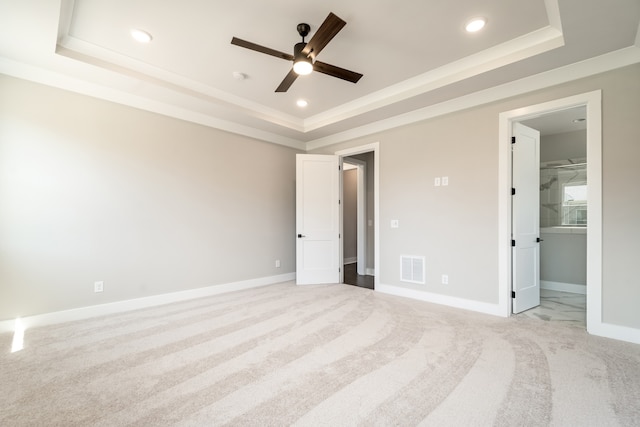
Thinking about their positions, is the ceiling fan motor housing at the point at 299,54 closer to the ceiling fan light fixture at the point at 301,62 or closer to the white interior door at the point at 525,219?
the ceiling fan light fixture at the point at 301,62

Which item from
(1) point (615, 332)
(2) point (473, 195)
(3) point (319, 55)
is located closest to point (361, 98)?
(3) point (319, 55)

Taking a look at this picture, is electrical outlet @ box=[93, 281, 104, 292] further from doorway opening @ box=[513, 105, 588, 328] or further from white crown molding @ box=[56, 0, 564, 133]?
doorway opening @ box=[513, 105, 588, 328]

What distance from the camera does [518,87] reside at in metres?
3.27

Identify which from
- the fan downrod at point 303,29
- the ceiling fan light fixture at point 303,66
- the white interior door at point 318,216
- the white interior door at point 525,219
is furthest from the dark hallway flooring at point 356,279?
the fan downrod at point 303,29

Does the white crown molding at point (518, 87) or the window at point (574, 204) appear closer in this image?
the white crown molding at point (518, 87)

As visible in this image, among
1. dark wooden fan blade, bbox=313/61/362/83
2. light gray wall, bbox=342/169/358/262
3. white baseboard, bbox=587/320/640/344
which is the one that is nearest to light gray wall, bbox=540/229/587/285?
white baseboard, bbox=587/320/640/344

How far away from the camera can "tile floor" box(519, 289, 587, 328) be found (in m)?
3.32

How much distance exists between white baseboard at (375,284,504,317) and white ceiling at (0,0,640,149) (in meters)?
2.56

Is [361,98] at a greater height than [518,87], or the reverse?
[361,98]

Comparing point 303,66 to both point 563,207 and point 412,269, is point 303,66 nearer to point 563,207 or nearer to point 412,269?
point 412,269

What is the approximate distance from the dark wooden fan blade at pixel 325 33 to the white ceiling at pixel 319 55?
340 mm

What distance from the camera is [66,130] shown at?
10.6 ft

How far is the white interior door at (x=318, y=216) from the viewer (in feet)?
17.0

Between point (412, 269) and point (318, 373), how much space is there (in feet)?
8.35
